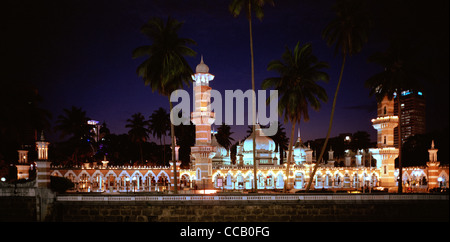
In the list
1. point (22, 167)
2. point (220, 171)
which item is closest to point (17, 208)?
point (22, 167)

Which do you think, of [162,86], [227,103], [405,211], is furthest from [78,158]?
[405,211]

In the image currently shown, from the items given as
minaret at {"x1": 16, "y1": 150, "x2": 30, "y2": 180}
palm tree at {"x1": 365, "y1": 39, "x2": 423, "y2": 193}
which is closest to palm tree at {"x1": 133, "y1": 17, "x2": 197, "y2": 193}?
minaret at {"x1": 16, "y1": 150, "x2": 30, "y2": 180}

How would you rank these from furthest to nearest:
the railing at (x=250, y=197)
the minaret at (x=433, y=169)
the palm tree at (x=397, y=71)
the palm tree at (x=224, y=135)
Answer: the palm tree at (x=224, y=135)
the minaret at (x=433, y=169)
the palm tree at (x=397, y=71)
the railing at (x=250, y=197)

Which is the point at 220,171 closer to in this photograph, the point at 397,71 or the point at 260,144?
the point at 260,144

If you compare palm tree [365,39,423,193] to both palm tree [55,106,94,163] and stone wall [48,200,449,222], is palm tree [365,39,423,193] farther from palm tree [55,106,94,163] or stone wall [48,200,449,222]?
palm tree [55,106,94,163]

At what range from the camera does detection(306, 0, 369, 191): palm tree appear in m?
34.1

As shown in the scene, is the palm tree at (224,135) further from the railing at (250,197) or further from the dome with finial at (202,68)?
the railing at (250,197)

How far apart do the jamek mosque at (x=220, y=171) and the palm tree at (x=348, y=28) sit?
13.7 metres

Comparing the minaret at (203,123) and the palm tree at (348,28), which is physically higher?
the palm tree at (348,28)

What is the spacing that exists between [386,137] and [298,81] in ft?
69.4

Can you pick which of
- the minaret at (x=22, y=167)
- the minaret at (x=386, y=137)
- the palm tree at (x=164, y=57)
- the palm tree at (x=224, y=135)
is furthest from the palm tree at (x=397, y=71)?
the palm tree at (x=224, y=135)

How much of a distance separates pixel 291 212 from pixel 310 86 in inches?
501

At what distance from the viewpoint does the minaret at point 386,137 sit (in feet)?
159

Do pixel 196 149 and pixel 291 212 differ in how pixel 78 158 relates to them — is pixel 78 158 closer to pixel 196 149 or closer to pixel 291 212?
pixel 196 149
